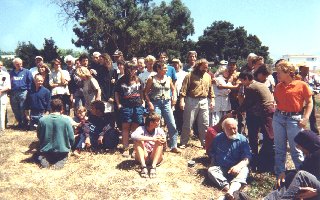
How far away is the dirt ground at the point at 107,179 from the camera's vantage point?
237 inches

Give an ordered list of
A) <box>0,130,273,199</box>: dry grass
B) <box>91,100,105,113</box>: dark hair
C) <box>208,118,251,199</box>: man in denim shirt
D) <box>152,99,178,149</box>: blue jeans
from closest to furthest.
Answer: <box>0,130,273,199</box>: dry grass, <box>208,118,251,199</box>: man in denim shirt, <box>152,99,178,149</box>: blue jeans, <box>91,100,105,113</box>: dark hair

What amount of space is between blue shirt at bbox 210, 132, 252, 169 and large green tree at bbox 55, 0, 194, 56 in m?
32.1

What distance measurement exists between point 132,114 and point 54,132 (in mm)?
1769

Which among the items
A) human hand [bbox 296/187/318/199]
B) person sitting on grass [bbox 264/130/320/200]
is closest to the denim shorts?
person sitting on grass [bbox 264/130/320/200]

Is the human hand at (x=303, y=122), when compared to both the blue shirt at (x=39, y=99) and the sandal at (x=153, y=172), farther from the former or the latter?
the blue shirt at (x=39, y=99)

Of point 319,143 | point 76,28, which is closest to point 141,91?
point 319,143

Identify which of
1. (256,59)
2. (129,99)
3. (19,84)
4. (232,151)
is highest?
(256,59)

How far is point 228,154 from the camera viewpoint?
6348 mm

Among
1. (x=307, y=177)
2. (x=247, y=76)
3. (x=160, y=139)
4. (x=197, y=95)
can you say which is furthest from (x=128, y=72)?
(x=307, y=177)

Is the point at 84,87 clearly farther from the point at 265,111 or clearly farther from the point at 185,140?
the point at 265,111

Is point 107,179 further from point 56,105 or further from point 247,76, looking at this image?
point 247,76

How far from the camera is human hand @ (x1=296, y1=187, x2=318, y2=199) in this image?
4781mm

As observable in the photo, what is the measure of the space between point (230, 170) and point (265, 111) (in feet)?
5.02

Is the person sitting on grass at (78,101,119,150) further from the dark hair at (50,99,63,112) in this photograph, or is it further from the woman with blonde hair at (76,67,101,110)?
the dark hair at (50,99,63,112)
